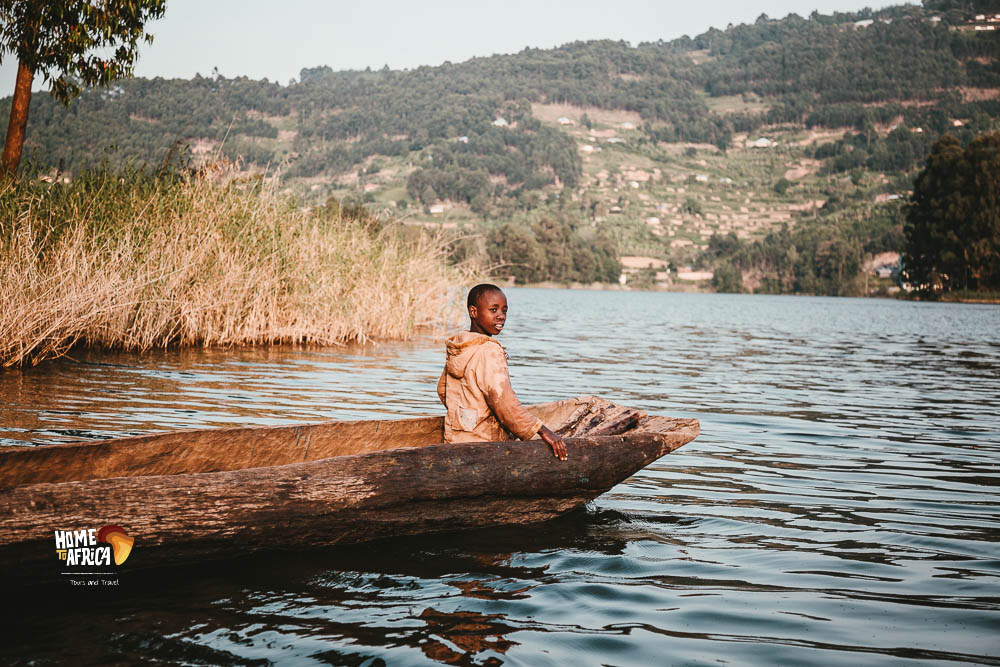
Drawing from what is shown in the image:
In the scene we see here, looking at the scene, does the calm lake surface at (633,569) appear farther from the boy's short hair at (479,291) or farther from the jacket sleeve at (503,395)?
the boy's short hair at (479,291)

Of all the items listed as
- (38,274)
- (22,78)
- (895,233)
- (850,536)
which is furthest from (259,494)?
(895,233)

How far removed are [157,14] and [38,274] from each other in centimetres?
639

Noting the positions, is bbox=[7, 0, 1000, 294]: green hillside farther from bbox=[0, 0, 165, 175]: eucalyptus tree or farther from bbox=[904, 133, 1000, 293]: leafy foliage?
bbox=[0, 0, 165, 175]: eucalyptus tree

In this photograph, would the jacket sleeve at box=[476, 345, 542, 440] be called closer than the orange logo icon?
No

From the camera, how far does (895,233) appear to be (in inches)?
3792

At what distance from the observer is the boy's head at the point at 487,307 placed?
524 cm

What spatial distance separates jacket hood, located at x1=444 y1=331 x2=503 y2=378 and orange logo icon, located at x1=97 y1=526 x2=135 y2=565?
2080 millimetres

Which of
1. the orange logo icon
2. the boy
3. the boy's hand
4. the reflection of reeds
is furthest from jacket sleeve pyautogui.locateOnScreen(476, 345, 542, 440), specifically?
the reflection of reeds

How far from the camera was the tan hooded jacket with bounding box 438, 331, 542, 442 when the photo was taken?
17.1 ft

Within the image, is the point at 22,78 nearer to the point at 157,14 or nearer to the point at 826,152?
the point at 157,14

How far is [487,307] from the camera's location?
5.24 metres

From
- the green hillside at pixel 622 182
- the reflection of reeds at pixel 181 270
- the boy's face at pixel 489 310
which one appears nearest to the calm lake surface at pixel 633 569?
the reflection of reeds at pixel 181 270

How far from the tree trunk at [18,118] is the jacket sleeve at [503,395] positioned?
33.8 feet

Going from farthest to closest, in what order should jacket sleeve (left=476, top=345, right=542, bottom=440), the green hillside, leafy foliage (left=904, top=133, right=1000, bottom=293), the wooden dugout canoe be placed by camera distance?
the green hillside, leafy foliage (left=904, top=133, right=1000, bottom=293), jacket sleeve (left=476, top=345, right=542, bottom=440), the wooden dugout canoe
